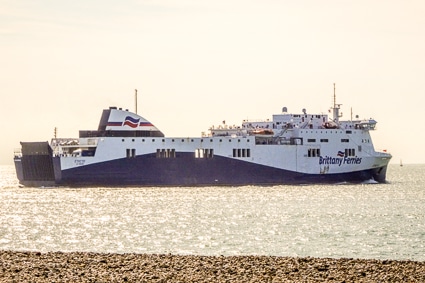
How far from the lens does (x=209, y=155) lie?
64875 millimetres

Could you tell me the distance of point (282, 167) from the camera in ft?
220

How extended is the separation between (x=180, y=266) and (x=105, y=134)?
1885 inches

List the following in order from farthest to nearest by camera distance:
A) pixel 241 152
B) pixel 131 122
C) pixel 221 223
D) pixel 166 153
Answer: pixel 241 152, pixel 131 122, pixel 166 153, pixel 221 223

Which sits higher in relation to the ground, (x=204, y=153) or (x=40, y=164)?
(x=204, y=153)

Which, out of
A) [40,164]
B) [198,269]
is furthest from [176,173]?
[198,269]

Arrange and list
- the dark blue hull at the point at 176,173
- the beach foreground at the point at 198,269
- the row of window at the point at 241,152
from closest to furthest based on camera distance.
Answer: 1. the beach foreground at the point at 198,269
2. the dark blue hull at the point at 176,173
3. the row of window at the point at 241,152

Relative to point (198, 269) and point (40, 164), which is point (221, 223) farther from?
point (40, 164)

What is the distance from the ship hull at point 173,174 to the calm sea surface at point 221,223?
5068 mm

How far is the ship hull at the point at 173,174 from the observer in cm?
6262

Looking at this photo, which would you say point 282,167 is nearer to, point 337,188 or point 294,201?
point 337,188

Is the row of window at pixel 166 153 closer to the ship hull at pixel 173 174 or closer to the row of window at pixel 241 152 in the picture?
the ship hull at pixel 173 174

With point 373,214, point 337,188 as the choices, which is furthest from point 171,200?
point 337,188

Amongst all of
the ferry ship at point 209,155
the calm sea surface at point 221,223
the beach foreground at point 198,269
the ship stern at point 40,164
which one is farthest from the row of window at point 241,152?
the beach foreground at point 198,269

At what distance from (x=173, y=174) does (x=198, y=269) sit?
47.1m
